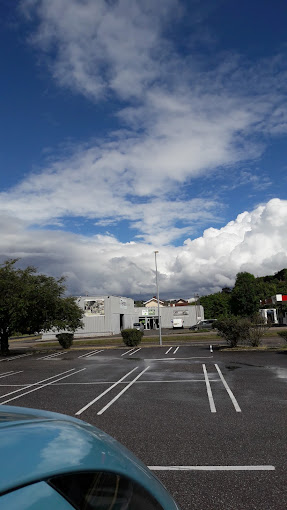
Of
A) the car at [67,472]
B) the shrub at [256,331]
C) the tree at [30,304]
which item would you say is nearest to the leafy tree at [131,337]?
the tree at [30,304]

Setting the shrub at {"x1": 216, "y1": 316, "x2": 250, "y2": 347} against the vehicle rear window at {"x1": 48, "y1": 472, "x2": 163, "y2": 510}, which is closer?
the vehicle rear window at {"x1": 48, "y1": 472, "x2": 163, "y2": 510}

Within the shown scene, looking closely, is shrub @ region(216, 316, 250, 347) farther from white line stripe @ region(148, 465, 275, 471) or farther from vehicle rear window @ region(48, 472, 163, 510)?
vehicle rear window @ region(48, 472, 163, 510)

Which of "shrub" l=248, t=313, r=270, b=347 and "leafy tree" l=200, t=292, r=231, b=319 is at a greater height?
"leafy tree" l=200, t=292, r=231, b=319

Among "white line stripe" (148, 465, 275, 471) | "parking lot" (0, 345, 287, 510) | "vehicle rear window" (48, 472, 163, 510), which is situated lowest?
"parking lot" (0, 345, 287, 510)

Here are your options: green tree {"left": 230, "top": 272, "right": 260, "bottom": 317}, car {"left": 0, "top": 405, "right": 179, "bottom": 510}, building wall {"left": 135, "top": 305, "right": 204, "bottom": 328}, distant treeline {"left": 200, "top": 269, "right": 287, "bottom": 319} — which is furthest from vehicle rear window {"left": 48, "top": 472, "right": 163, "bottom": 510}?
building wall {"left": 135, "top": 305, "right": 204, "bottom": 328}

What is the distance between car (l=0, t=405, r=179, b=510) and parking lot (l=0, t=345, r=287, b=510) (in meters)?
2.76

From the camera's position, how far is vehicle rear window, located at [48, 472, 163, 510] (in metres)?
1.35

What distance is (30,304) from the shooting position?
25.1m

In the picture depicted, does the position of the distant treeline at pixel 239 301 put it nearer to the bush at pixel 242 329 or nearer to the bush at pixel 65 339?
the bush at pixel 242 329

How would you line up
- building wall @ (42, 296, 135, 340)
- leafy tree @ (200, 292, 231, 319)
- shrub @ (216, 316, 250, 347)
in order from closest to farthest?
shrub @ (216, 316, 250, 347), building wall @ (42, 296, 135, 340), leafy tree @ (200, 292, 231, 319)

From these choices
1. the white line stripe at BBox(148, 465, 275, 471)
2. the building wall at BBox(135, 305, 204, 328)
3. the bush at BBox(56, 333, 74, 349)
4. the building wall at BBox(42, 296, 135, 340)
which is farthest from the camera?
the building wall at BBox(135, 305, 204, 328)

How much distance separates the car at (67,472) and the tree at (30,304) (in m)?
23.5

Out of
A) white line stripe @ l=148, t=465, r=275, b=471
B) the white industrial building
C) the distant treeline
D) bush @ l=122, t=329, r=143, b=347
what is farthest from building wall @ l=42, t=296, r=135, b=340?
white line stripe @ l=148, t=465, r=275, b=471

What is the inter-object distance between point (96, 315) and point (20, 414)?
4942 cm
